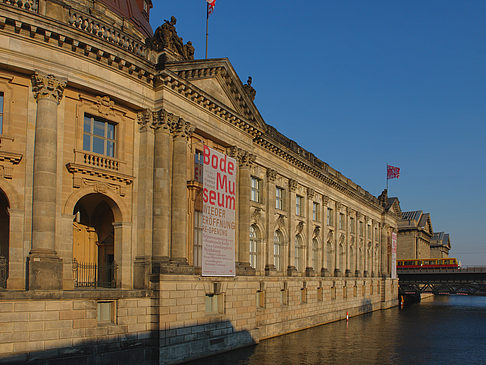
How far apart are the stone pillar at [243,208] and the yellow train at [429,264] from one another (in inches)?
2650

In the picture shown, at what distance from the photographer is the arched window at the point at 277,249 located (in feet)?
142

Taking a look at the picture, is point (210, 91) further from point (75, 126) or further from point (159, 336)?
point (159, 336)

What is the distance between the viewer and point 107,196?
82.0ft

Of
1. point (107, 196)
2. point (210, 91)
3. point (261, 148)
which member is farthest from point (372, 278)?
point (107, 196)

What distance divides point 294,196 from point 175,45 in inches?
858

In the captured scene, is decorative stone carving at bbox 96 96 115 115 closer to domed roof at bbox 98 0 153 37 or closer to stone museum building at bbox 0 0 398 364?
stone museum building at bbox 0 0 398 364

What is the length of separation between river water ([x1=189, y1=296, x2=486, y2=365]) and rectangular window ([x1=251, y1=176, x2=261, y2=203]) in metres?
10.8

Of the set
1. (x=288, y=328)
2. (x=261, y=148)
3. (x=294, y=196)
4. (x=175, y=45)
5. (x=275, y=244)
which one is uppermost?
(x=175, y=45)

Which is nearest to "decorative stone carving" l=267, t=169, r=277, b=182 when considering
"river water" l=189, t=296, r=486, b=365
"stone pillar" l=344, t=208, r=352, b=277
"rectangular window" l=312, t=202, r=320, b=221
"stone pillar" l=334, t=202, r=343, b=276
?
"rectangular window" l=312, t=202, r=320, b=221

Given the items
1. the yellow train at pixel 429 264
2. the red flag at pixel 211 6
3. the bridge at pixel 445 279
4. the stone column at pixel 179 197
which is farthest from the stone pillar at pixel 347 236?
the yellow train at pixel 429 264

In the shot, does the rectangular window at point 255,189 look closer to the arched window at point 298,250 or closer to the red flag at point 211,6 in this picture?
the arched window at point 298,250

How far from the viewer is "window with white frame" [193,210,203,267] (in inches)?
1185

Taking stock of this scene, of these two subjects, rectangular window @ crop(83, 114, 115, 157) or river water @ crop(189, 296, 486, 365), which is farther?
river water @ crop(189, 296, 486, 365)

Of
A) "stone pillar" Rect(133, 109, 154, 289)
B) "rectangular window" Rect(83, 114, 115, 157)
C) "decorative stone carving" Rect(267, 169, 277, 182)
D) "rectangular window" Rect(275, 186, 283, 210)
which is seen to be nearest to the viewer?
"rectangular window" Rect(83, 114, 115, 157)
